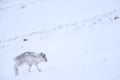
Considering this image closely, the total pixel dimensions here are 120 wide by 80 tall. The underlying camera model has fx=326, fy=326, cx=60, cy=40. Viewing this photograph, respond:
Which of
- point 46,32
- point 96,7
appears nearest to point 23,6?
point 96,7

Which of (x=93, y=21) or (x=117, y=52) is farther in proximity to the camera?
(x=93, y=21)

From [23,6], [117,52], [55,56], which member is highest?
[23,6]

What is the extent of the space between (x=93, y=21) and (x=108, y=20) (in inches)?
43.4

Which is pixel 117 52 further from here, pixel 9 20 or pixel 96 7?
pixel 9 20

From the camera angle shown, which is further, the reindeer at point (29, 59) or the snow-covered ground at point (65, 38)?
the reindeer at point (29, 59)

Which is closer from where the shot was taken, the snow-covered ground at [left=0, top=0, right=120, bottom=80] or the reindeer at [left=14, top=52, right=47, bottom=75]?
the snow-covered ground at [left=0, top=0, right=120, bottom=80]

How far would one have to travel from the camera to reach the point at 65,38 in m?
15.5

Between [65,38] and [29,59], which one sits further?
[65,38]

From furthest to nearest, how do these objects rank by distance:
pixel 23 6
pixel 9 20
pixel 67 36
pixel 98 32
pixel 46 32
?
pixel 23 6, pixel 9 20, pixel 46 32, pixel 67 36, pixel 98 32

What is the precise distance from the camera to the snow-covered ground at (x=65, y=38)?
9905mm

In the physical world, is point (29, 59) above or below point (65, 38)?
below

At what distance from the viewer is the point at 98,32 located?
14695 millimetres

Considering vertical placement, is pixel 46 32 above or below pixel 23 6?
below

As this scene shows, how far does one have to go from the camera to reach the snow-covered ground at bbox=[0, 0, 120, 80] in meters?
9.91
